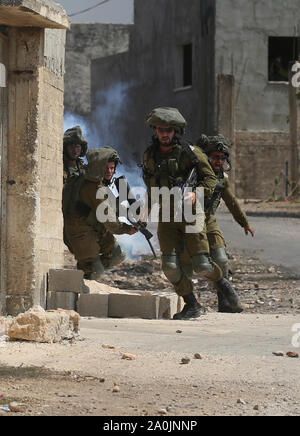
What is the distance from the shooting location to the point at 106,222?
10164 millimetres

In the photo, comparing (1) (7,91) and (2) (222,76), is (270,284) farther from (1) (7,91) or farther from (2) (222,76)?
(2) (222,76)

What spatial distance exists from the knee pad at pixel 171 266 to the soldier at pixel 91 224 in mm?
836

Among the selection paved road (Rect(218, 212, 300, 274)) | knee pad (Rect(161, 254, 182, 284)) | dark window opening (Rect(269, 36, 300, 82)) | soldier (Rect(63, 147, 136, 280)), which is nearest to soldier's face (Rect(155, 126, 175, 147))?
knee pad (Rect(161, 254, 182, 284))

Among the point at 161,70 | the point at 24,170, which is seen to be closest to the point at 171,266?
the point at 24,170

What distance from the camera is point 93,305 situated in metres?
9.29

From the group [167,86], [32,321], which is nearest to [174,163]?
[32,321]

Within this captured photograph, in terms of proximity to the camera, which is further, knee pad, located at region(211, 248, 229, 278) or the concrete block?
knee pad, located at region(211, 248, 229, 278)

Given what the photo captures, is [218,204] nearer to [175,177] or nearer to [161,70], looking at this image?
[175,177]

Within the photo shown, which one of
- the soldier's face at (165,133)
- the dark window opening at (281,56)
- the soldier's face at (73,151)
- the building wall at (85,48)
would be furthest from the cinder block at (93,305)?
the building wall at (85,48)

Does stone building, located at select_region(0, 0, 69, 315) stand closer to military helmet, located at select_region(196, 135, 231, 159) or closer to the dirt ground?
the dirt ground

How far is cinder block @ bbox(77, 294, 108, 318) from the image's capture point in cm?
928

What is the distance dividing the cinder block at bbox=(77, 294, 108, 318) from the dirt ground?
37 cm

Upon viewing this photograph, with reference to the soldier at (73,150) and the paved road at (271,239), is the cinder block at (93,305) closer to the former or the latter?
the soldier at (73,150)
